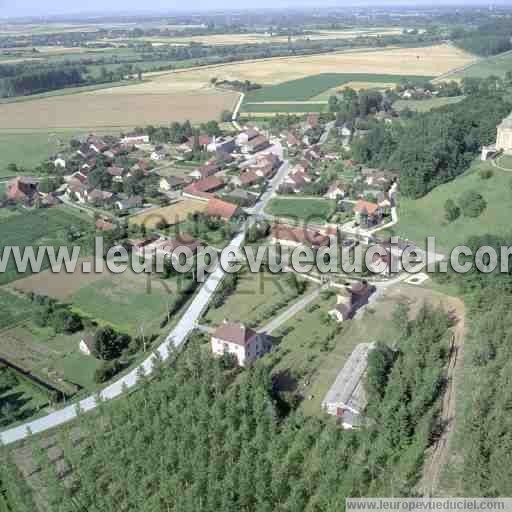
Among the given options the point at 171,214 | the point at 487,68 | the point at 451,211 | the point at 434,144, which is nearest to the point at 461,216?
the point at 451,211

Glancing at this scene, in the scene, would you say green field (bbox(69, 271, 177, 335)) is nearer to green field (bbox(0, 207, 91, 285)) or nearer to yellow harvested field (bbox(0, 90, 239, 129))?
green field (bbox(0, 207, 91, 285))

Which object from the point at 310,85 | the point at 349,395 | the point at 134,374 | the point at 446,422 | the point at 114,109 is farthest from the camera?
the point at 310,85

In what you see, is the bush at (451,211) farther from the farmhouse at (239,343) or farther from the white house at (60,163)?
the white house at (60,163)

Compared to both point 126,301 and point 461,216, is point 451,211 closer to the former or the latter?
point 461,216

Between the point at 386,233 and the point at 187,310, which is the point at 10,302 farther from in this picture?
the point at 386,233

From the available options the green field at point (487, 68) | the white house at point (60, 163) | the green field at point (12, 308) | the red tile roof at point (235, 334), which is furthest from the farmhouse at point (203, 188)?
the green field at point (487, 68)

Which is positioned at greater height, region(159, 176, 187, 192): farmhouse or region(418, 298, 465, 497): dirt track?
region(159, 176, 187, 192): farmhouse

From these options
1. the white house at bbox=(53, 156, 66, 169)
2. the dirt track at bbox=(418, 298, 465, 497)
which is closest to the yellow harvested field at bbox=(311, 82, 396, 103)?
the white house at bbox=(53, 156, 66, 169)
